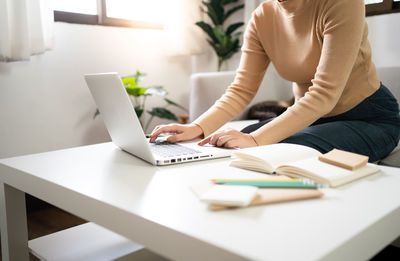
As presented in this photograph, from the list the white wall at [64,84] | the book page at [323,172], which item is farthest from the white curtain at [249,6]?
the book page at [323,172]

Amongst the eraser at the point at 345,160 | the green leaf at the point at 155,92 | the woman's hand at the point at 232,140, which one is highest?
the eraser at the point at 345,160

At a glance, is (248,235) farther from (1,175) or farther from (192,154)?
(1,175)

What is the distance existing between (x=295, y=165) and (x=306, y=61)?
0.65m

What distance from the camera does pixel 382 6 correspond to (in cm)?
237

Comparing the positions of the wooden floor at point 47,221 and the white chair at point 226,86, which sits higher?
the white chair at point 226,86

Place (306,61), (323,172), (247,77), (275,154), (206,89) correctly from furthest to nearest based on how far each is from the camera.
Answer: (206,89)
(247,77)
(306,61)
(275,154)
(323,172)

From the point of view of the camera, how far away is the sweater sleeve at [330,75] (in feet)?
3.61

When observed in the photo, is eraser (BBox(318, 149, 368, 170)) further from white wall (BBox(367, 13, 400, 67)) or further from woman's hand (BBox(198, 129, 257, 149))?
white wall (BBox(367, 13, 400, 67))

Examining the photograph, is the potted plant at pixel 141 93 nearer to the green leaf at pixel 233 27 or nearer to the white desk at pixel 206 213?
the green leaf at pixel 233 27

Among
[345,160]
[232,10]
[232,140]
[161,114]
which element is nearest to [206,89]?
[161,114]

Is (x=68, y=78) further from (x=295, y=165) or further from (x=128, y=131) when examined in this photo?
(x=295, y=165)

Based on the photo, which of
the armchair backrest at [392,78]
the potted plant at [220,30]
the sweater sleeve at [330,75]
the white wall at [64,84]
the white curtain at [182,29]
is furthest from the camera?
the potted plant at [220,30]

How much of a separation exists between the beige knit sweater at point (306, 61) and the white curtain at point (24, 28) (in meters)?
1.18

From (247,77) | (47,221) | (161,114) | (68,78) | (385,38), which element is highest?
(385,38)
